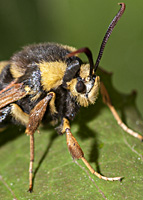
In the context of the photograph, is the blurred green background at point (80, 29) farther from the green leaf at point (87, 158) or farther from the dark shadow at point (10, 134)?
the dark shadow at point (10, 134)

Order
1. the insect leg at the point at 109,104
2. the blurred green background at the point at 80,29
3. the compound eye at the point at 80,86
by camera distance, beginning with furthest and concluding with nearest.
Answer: the blurred green background at the point at 80,29, the insect leg at the point at 109,104, the compound eye at the point at 80,86

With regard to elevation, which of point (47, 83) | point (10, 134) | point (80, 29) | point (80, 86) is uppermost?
point (47, 83)

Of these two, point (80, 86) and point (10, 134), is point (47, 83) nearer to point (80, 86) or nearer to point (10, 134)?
point (80, 86)

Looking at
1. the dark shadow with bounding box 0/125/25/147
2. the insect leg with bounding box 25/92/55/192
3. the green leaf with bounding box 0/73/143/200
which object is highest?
the insect leg with bounding box 25/92/55/192

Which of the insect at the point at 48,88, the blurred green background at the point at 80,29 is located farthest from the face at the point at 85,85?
the blurred green background at the point at 80,29

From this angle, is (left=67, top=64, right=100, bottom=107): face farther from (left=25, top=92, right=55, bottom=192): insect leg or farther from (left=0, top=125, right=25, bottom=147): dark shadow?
(left=0, top=125, right=25, bottom=147): dark shadow

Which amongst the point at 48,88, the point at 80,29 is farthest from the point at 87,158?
the point at 80,29

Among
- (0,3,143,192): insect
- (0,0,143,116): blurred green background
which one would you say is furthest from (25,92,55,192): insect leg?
(0,0,143,116): blurred green background
